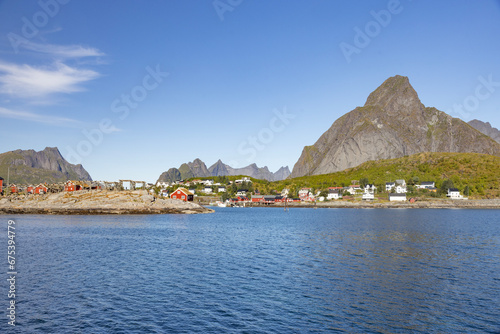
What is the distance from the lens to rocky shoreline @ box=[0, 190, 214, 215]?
11275 centimetres

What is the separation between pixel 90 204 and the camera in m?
115

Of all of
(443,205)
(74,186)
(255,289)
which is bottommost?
(255,289)

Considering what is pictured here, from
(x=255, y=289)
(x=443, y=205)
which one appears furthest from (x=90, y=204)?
(x=443, y=205)

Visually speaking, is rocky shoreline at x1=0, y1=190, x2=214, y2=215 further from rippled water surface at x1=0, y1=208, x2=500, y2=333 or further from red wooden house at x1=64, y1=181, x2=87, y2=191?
rippled water surface at x1=0, y1=208, x2=500, y2=333

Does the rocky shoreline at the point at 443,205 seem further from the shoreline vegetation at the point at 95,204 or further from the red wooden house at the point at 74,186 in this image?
the red wooden house at the point at 74,186

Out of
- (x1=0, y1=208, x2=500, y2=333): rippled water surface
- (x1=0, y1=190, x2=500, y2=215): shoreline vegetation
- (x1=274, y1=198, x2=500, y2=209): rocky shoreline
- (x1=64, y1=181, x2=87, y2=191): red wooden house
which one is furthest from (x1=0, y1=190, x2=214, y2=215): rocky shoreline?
(x1=274, y1=198, x2=500, y2=209): rocky shoreline

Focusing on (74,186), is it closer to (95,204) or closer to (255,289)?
(95,204)

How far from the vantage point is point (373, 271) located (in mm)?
33062

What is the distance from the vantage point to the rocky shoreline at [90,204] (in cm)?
11275

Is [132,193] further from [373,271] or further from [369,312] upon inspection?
[369,312]

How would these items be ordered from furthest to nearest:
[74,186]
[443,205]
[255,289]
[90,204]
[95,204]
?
[443,205] → [74,186] → [95,204] → [90,204] → [255,289]

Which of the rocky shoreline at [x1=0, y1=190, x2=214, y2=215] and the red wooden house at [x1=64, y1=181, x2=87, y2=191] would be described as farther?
the red wooden house at [x1=64, y1=181, x2=87, y2=191]

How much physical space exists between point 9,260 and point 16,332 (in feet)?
69.0

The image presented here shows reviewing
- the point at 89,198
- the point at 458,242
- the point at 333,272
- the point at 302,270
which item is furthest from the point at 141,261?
the point at 89,198
